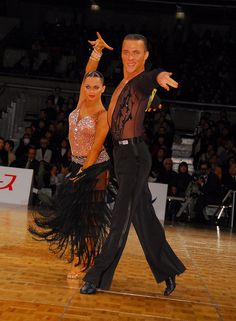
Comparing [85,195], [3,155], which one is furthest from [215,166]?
[85,195]

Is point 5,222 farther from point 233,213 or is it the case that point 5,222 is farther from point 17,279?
point 233,213

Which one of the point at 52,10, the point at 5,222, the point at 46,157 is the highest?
the point at 52,10

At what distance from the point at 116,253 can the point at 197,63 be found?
14.8 meters

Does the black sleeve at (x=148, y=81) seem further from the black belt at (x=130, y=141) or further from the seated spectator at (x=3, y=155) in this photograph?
the seated spectator at (x=3, y=155)

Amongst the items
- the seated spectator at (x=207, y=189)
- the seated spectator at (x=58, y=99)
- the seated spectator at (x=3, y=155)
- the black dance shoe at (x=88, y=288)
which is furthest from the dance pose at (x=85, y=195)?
the seated spectator at (x=58, y=99)

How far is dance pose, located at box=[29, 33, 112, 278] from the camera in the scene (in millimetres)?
4227

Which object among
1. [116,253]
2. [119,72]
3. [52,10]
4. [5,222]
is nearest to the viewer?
[116,253]

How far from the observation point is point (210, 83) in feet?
57.0

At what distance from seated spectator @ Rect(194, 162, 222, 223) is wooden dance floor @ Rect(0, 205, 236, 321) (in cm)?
563

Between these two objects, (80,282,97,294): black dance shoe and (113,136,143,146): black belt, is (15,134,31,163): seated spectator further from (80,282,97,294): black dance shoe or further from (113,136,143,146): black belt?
(80,282,97,294): black dance shoe

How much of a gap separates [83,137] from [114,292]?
44.3 inches

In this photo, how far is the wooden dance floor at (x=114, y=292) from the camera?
3.14 m

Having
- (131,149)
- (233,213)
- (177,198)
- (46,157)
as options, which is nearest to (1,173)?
(46,157)

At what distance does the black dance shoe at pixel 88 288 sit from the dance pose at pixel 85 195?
45 centimetres
